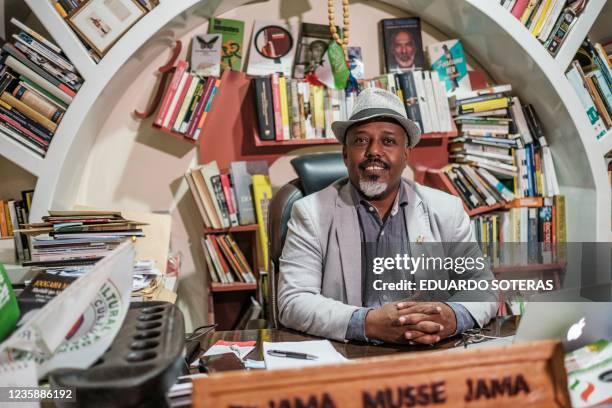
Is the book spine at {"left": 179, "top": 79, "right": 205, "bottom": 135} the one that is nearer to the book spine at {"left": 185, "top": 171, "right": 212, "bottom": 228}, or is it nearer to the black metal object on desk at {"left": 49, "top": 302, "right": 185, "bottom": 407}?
the book spine at {"left": 185, "top": 171, "right": 212, "bottom": 228}

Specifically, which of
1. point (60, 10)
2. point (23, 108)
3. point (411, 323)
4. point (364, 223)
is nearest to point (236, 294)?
point (364, 223)

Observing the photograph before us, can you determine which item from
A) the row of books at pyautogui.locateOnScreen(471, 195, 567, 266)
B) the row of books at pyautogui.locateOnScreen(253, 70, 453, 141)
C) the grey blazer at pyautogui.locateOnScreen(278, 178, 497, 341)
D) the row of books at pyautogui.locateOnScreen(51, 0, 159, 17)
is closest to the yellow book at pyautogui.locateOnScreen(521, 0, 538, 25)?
the row of books at pyautogui.locateOnScreen(253, 70, 453, 141)

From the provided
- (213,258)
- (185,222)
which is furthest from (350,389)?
(185,222)

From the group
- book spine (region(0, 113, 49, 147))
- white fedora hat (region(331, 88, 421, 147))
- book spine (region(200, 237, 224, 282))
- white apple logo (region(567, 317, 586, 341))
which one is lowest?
white apple logo (region(567, 317, 586, 341))

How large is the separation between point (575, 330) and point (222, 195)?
2026 millimetres

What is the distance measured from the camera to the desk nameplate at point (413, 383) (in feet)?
2.29

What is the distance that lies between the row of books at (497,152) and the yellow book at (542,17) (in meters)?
0.32

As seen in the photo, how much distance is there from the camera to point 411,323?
1311 mm

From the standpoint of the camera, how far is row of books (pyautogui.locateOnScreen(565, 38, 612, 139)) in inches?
110

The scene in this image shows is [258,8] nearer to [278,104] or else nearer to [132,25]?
[278,104]

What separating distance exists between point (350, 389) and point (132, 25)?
2135mm

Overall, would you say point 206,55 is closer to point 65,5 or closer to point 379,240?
point 65,5

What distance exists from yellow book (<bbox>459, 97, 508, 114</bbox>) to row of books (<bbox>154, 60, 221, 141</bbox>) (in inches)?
52.0

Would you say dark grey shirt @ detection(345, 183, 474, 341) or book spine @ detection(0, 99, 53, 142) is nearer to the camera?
dark grey shirt @ detection(345, 183, 474, 341)
